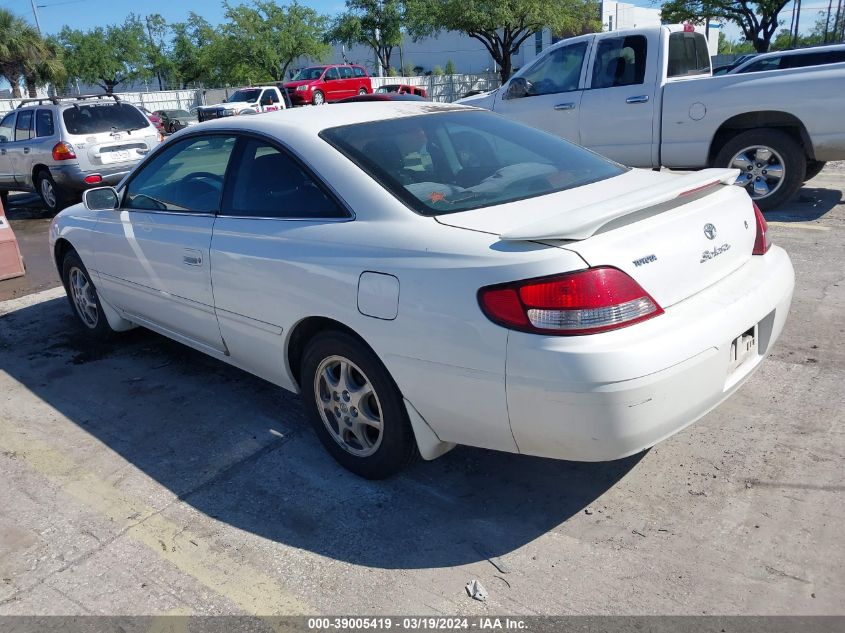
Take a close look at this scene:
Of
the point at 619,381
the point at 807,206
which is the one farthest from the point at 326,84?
the point at 619,381

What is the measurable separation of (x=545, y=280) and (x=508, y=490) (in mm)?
1160

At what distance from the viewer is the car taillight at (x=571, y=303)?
246 centimetres

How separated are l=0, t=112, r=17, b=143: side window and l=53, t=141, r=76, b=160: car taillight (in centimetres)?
189

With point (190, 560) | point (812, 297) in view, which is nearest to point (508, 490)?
point (190, 560)

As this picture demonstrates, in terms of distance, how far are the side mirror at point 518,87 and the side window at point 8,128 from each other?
29.6ft

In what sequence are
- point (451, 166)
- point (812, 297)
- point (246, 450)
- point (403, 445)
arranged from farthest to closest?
point (812, 297)
point (246, 450)
point (451, 166)
point (403, 445)

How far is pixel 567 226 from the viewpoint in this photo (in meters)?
2.54

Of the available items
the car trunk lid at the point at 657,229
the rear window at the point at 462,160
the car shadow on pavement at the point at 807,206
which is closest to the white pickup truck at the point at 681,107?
the car shadow on pavement at the point at 807,206

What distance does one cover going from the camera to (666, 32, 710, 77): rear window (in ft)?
27.5

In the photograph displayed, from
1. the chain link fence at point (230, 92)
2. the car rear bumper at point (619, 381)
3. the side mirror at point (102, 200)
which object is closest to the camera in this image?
the car rear bumper at point (619, 381)

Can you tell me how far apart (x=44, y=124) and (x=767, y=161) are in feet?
35.9

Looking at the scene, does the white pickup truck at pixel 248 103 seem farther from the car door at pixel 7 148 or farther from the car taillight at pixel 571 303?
the car taillight at pixel 571 303

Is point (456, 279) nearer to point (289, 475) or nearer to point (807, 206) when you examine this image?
point (289, 475)

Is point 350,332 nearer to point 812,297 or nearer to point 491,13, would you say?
point 812,297
